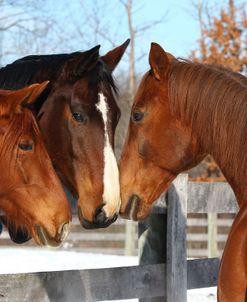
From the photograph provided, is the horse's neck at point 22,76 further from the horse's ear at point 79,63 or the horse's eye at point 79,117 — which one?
the horse's eye at point 79,117

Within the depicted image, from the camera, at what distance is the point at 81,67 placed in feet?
15.0

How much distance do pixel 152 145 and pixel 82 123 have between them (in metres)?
0.48

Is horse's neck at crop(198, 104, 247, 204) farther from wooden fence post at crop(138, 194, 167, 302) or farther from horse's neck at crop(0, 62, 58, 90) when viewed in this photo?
wooden fence post at crop(138, 194, 167, 302)

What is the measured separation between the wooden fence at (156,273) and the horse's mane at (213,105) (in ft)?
4.62

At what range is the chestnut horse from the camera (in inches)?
171

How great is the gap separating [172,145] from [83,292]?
130cm

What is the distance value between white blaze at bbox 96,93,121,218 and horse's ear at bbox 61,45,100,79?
246 millimetres

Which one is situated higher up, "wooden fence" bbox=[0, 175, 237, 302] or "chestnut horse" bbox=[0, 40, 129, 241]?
"chestnut horse" bbox=[0, 40, 129, 241]

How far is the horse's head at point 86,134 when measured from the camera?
435 cm

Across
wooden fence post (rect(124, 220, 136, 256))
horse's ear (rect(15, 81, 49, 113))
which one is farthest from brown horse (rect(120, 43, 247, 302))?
wooden fence post (rect(124, 220, 136, 256))

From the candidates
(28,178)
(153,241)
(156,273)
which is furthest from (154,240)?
(28,178)

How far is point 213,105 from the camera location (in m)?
4.22

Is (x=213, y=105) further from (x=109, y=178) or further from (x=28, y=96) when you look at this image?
(x=28, y=96)

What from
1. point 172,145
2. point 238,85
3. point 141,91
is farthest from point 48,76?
point 238,85
